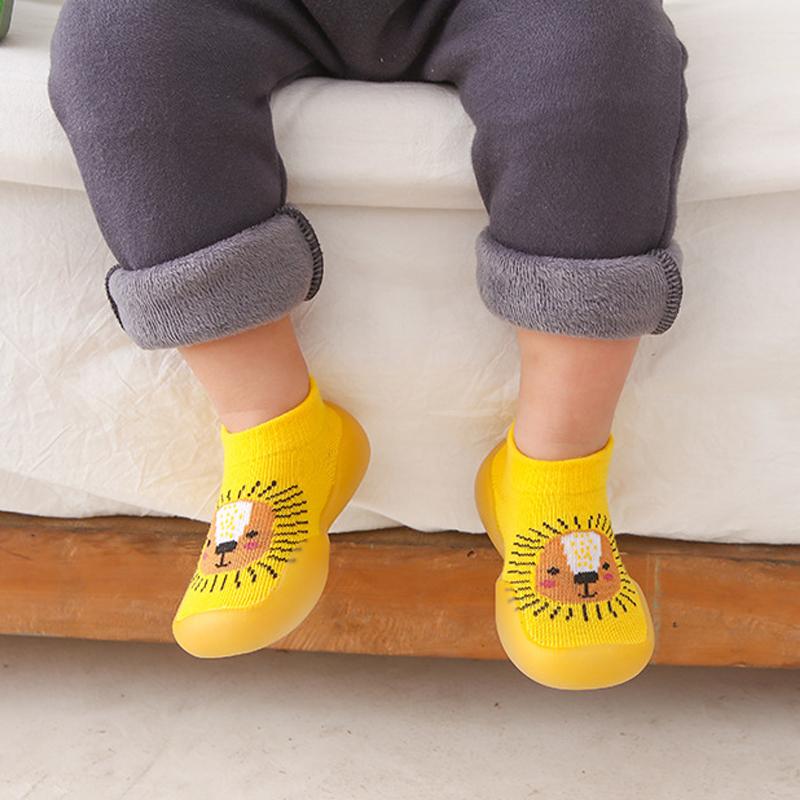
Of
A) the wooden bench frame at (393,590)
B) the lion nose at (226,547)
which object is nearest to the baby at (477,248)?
the lion nose at (226,547)

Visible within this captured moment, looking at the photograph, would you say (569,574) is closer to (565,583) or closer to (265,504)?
(565,583)

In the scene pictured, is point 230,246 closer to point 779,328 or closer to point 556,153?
point 556,153

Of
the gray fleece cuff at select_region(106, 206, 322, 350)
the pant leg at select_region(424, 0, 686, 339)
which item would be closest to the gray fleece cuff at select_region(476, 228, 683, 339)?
the pant leg at select_region(424, 0, 686, 339)

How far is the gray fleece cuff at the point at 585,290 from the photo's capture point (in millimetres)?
655

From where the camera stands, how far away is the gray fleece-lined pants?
656 millimetres

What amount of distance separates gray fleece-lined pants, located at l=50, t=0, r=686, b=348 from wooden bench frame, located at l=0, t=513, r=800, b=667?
0.76 ft

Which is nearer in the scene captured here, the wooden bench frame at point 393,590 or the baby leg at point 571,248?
the baby leg at point 571,248

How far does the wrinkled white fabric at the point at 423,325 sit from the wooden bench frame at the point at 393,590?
26 millimetres

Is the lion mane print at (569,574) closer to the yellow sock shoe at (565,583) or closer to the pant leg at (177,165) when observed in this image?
the yellow sock shoe at (565,583)

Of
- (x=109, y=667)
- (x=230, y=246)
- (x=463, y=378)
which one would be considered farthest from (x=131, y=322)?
(x=109, y=667)

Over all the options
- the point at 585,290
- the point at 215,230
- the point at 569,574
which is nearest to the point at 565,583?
the point at 569,574

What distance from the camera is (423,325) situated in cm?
75

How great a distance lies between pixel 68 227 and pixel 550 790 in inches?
20.4

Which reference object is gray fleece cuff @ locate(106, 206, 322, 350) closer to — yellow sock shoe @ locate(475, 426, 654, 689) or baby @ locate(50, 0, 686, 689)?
baby @ locate(50, 0, 686, 689)
